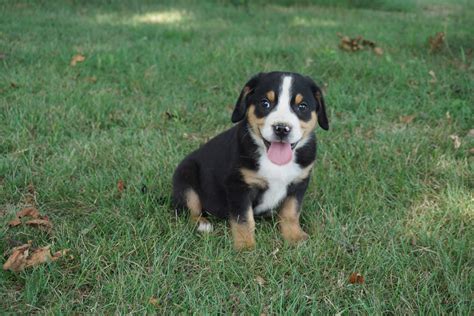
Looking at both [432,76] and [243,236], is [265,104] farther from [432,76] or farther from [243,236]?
[432,76]

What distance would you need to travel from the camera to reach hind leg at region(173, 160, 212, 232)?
333 centimetres

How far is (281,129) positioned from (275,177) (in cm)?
35

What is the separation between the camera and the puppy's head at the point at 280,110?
2887 millimetres

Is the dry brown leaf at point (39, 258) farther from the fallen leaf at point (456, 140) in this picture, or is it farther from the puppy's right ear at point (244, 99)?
the fallen leaf at point (456, 140)

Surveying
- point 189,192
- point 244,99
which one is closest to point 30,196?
point 189,192

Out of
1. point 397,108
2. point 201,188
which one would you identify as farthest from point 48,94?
point 397,108

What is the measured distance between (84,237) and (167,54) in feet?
14.7

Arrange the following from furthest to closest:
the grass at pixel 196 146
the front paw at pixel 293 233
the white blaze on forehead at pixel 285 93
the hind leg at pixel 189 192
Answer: the hind leg at pixel 189 192 < the front paw at pixel 293 233 < the white blaze on forehead at pixel 285 93 < the grass at pixel 196 146

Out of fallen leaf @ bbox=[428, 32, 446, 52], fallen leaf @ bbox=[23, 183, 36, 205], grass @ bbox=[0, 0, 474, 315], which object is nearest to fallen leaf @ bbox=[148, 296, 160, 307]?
grass @ bbox=[0, 0, 474, 315]

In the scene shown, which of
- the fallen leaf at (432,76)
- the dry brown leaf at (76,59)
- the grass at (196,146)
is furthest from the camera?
the dry brown leaf at (76,59)

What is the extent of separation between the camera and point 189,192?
3352 millimetres

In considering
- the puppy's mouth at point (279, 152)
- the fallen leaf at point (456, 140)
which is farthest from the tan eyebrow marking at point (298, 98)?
the fallen leaf at point (456, 140)

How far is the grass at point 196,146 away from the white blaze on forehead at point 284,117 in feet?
2.07

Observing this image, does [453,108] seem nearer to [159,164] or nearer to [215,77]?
[215,77]
